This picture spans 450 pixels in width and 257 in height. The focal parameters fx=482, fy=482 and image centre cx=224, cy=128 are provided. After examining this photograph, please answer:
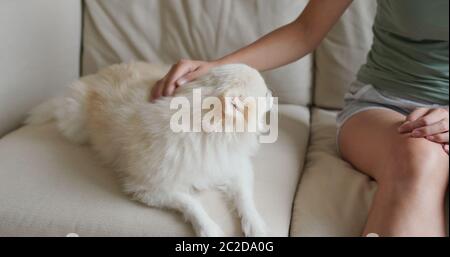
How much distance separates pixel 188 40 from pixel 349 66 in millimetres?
503

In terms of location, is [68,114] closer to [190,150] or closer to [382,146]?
[190,150]

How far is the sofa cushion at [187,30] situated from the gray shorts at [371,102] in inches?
11.4

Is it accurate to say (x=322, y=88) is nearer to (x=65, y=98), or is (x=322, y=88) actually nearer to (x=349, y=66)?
(x=349, y=66)

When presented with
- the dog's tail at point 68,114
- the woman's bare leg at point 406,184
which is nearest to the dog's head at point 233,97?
the woman's bare leg at point 406,184

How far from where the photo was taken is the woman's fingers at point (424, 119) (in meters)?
0.97

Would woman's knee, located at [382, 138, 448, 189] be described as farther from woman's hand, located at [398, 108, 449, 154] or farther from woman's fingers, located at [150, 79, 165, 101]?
woman's fingers, located at [150, 79, 165, 101]

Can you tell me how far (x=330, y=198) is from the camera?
1066mm

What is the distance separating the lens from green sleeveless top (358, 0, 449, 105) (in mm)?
1040

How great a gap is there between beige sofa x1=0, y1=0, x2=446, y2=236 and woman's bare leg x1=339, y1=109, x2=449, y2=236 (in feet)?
0.29

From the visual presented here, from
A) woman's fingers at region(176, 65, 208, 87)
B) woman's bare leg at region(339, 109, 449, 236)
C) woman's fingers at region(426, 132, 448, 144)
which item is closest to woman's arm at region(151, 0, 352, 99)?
woman's fingers at region(176, 65, 208, 87)

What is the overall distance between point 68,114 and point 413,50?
0.87 meters

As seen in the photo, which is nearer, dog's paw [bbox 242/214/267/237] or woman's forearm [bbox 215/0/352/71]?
dog's paw [bbox 242/214/267/237]

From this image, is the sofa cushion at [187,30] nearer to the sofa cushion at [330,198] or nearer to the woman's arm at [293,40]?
the woman's arm at [293,40]

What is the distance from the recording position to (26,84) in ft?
4.60
